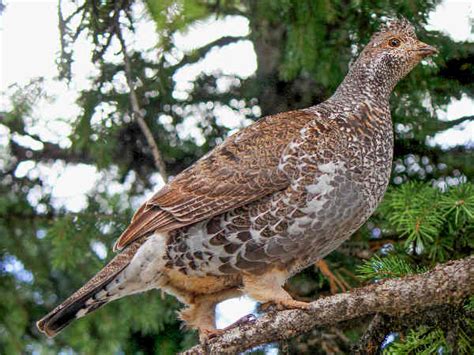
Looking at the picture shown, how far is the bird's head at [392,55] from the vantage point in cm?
480

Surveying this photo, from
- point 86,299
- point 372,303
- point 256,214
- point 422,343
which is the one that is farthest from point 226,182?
point 422,343

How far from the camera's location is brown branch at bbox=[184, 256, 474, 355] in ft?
10.8

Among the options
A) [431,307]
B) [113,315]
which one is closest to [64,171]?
[113,315]

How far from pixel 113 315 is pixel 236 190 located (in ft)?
6.25

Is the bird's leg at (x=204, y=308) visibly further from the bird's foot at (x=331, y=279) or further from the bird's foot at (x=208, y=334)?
the bird's foot at (x=331, y=279)

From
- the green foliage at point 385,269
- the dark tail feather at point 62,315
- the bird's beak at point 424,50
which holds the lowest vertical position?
the green foliage at point 385,269

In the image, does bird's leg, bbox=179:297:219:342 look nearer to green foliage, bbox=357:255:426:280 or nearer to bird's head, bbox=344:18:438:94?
green foliage, bbox=357:255:426:280

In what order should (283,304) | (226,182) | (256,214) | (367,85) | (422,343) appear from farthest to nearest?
(367,85)
(226,182)
(256,214)
(283,304)
(422,343)

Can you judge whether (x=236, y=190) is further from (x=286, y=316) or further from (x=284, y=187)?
(x=286, y=316)

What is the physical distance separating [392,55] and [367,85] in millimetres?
232

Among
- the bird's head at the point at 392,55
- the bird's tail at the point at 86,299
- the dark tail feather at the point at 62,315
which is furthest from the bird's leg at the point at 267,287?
the bird's head at the point at 392,55

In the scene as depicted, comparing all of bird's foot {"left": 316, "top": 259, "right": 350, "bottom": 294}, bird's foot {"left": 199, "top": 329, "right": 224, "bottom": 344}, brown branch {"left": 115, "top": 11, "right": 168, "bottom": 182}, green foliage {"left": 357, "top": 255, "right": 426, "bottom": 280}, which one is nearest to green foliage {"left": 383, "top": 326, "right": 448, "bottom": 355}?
green foliage {"left": 357, "top": 255, "right": 426, "bottom": 280}

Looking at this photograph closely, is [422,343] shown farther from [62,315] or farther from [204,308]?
[62,315]

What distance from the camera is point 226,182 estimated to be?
4383mm
